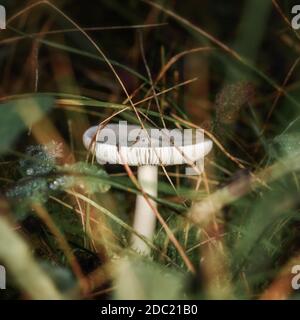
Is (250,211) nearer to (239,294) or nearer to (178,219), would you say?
(178,219)

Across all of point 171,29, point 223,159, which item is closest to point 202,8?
point 171,29

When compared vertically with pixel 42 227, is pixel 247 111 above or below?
above

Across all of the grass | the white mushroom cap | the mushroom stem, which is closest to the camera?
the grass

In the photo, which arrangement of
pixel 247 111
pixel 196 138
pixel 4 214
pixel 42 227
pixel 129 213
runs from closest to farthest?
1. pixel 4 214
2. pixel 42 227
3. pixel 196 138
4. pixel 129 213
5. pixel 247 111

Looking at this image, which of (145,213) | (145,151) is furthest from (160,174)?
(145,151)

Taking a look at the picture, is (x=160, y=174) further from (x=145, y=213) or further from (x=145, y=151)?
(x=145, y=151)

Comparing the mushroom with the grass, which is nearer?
the grass
